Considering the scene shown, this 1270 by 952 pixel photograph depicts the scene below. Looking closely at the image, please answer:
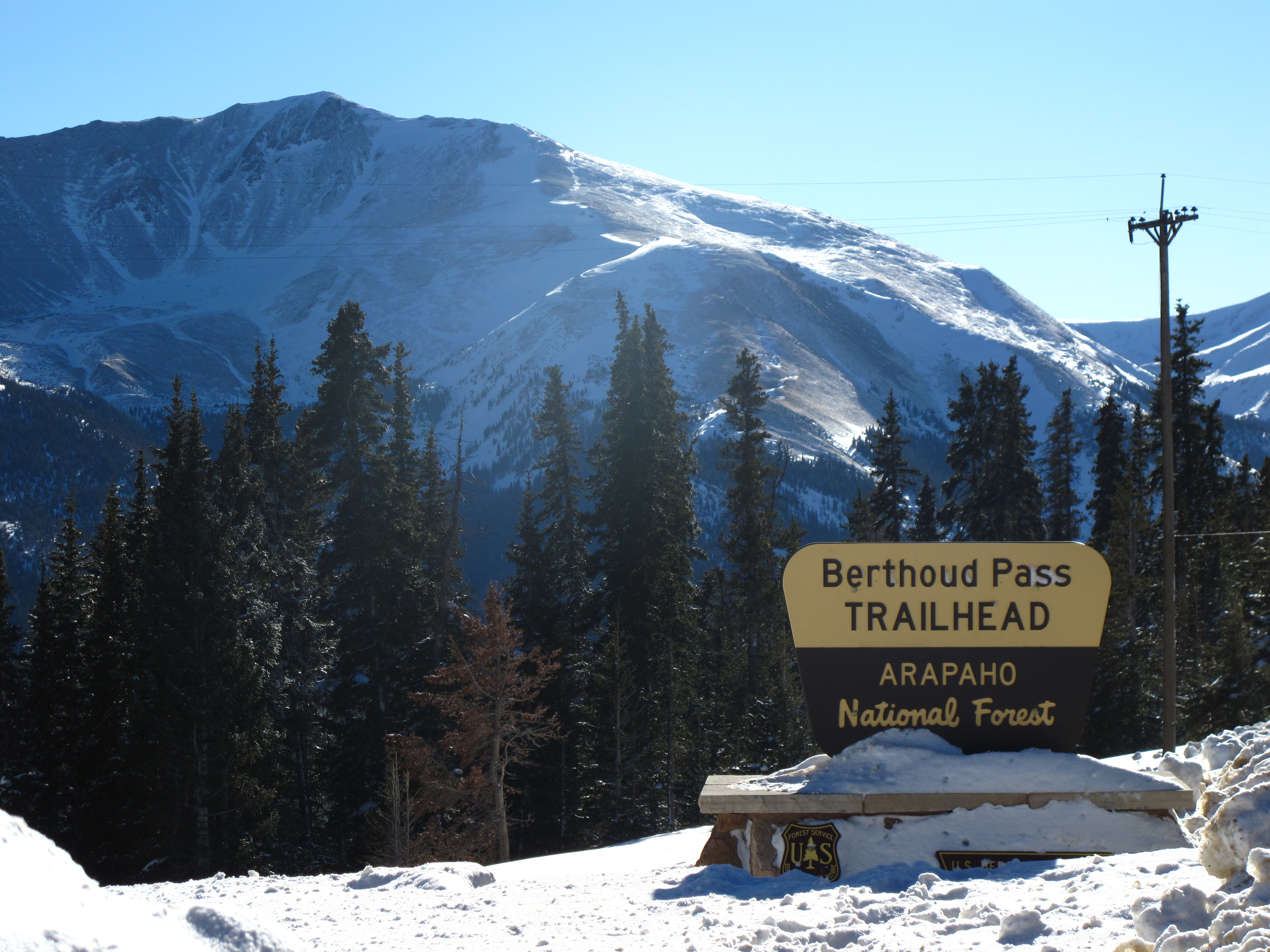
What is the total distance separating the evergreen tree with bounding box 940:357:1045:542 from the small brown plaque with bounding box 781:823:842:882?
2600 centimetres

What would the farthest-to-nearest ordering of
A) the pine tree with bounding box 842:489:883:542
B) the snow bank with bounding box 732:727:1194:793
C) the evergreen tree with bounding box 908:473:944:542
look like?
the evergreen tree with bounding box 908:473:944:542, the pine tree with bounding box 842:489:883:542, the snow bank with bounding box 732:727:1194:793

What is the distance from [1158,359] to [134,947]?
22530mm

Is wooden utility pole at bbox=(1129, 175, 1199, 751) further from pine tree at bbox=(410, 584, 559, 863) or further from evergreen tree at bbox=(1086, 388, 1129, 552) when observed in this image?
evergreen tree at bbox=(1086, 388, 1129, 552)

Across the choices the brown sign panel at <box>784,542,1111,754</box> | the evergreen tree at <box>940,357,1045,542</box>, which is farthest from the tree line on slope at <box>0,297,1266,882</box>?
the brown sign panel at <box>784,542,1111,754</box>

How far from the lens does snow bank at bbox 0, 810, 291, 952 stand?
423cm

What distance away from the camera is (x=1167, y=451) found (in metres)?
19.4

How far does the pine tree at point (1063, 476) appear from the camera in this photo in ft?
151

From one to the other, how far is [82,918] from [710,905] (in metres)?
4.56

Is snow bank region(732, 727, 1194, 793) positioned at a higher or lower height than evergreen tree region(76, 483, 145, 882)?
higher

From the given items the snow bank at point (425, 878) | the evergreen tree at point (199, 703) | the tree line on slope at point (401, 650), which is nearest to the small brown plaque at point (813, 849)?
the snow bank at point (425, 878)

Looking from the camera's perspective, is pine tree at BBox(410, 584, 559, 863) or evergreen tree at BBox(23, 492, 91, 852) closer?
pine tree at BBox(410, 584, 559, 863)

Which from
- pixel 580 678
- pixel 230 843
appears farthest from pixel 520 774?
pixel 230 843

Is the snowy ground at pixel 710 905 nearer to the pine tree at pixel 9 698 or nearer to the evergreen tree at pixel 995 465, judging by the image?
the pine tree at pixel 9 698

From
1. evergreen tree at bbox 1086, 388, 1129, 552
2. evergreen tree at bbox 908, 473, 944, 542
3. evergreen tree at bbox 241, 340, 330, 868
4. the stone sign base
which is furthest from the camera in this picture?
evergreen tree at bbox 908, 473, 944, 542
